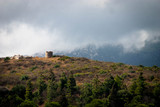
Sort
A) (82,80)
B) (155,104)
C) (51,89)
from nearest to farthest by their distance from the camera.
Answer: (155,104) → (51,89) → (82,80)

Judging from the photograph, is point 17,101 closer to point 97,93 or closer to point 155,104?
point 97,93

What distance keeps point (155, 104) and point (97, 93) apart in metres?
12.2

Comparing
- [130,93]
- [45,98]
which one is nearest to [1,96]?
[45,98]

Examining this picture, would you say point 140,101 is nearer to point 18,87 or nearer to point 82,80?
point 82,80

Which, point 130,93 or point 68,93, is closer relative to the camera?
point 130,93

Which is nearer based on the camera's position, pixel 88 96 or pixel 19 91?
pixel 88 96

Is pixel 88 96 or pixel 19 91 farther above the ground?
pixel 19 91

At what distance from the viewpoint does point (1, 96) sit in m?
29.6

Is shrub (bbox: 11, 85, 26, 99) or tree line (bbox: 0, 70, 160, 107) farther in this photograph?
shrub (bbox: 11, 85, 26, 99)

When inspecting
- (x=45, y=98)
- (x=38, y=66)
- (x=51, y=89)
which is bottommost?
(x=45, y=98)

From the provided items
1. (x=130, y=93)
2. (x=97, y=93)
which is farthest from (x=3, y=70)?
(x=130, y=93)

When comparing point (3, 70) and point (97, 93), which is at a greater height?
point (3, 70)

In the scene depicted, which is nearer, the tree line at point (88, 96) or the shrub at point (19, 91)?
the tree line at point (88, 96)

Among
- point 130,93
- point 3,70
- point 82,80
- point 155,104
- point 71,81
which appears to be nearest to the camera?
point 155,104
